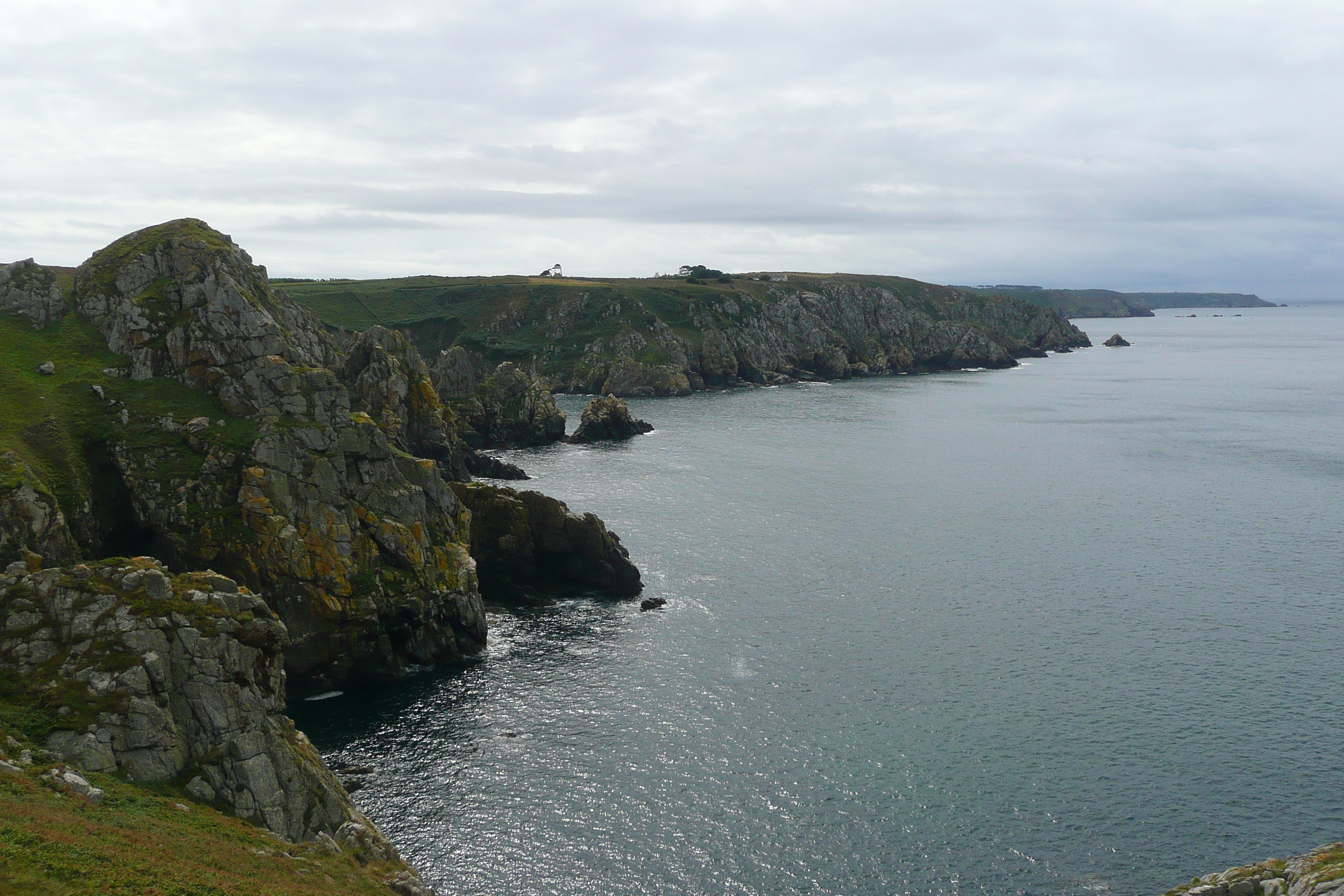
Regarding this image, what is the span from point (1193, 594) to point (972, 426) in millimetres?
102893

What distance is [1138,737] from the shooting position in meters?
58.8

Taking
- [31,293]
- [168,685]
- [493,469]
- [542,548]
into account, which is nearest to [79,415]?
[31,293]

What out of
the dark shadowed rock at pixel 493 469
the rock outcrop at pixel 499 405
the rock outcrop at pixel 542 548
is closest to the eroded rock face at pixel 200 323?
the rock outcrop at pixel 542 548

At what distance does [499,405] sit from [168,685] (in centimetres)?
12825

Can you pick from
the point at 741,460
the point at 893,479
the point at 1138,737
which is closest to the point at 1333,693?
the point at 1138,737

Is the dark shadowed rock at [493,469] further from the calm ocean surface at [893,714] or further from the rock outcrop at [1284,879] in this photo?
the rock outcrop at [1284,879]

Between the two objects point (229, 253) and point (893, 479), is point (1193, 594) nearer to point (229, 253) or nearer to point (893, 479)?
point (893, 479)

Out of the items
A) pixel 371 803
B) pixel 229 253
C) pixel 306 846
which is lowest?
pixel 371 803

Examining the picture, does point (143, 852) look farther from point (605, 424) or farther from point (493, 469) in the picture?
point (605, 424)

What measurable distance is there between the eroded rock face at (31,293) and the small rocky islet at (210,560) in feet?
0.70

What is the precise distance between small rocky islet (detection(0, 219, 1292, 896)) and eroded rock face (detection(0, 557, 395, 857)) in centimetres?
10

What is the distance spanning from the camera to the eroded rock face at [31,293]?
3150 inches

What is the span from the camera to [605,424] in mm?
171125

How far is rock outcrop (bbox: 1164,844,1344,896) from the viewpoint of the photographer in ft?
116
